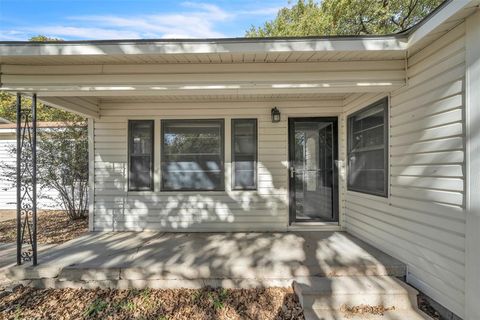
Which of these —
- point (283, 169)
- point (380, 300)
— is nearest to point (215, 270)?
point (380, 300)

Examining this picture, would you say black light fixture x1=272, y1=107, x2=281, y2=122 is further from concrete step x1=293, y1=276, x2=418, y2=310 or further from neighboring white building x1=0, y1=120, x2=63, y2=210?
neighboring white building x1=0, y1=120, x2=63, y2=210

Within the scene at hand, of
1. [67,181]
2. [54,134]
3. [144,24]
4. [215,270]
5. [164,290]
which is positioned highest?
[144,24]

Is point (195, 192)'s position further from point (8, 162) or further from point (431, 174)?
point (8, 162)

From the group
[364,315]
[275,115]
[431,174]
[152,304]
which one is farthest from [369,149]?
[152,304]

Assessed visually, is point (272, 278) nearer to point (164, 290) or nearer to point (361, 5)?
point (164, 290)

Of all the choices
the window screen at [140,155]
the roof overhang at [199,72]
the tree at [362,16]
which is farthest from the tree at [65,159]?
the tree at [362,16]

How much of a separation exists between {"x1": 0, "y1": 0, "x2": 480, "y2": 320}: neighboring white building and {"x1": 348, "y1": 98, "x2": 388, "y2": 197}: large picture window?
0.03 meters

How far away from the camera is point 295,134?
5031 millimetres

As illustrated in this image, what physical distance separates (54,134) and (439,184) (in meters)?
7.03

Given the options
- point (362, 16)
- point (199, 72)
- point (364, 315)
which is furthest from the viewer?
point (362, 16)

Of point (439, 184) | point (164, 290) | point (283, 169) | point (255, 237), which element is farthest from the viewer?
point (283, 169)

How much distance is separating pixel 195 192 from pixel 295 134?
2058mm

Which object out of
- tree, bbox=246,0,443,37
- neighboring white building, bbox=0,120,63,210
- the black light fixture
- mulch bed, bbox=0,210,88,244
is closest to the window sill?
the black light fixture

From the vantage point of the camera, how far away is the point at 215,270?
3.25 m
